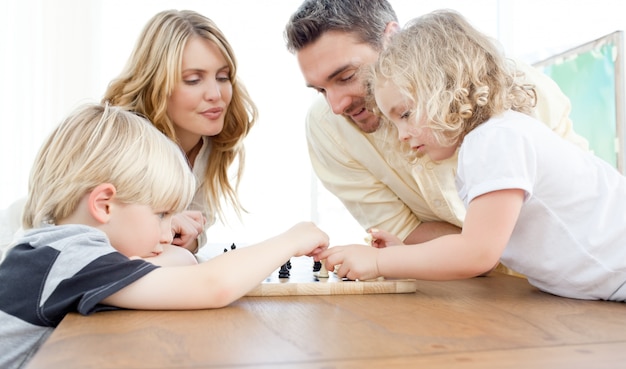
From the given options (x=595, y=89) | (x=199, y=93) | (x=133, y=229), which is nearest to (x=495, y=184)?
(x=133, y=229)

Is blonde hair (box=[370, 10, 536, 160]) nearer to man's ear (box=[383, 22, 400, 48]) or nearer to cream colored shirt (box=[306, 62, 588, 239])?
cream colored shirt (box=[306, 62, 588, 239])

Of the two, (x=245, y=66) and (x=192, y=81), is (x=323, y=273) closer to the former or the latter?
(x=192, y=81)

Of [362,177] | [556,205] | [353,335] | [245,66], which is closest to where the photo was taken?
[353,335]

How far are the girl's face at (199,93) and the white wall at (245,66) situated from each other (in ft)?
10.9

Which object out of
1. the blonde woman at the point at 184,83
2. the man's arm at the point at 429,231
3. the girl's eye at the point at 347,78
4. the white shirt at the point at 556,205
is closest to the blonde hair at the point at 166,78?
the blonde woman at the point at 184,83

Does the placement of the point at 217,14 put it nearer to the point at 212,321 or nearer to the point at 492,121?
the point at 492,121

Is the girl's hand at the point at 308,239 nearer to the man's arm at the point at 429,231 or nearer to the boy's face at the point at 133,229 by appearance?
the boy's face at the point at 133,229

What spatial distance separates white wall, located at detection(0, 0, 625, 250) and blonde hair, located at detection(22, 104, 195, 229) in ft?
13.6

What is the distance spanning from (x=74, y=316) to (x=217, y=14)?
16.9ft

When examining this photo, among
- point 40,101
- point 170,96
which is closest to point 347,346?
point 170,96

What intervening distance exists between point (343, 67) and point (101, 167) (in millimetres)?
1137

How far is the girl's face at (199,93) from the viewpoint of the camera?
7.68 ft

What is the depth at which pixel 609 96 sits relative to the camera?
12.5 ft

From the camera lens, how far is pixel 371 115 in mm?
2285
